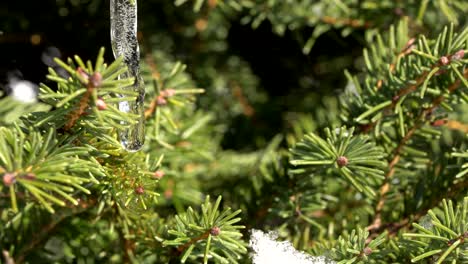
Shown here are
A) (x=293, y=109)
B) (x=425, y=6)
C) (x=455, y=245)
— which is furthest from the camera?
(x=293, y=109)

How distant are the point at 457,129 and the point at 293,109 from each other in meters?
0.20

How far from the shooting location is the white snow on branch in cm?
47

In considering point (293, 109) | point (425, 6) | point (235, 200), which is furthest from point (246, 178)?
point (425, 6)

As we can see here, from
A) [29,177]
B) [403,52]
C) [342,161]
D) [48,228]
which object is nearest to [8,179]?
[29,177]

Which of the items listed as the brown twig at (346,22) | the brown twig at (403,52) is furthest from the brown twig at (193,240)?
the brown twig at (346,22)

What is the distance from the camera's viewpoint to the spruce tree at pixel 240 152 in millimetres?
410

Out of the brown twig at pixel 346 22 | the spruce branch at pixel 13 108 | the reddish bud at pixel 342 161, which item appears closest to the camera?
the reddish bud at pixel 342 161

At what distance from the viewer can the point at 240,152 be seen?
737 millimetres

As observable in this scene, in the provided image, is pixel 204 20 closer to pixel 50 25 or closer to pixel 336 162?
pixel 50 25

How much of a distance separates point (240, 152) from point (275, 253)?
0.27 m

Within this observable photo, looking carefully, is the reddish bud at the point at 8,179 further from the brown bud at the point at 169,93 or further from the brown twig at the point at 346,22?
the brown twig at the point at 346,22

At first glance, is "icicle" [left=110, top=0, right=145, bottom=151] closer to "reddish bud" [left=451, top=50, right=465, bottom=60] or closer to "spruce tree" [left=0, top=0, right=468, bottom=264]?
"spruce tree" [left=0, top=0, right=468, bottom=264]

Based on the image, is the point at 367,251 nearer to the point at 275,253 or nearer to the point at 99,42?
the point at 275,253

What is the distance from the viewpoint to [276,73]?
784 mm
